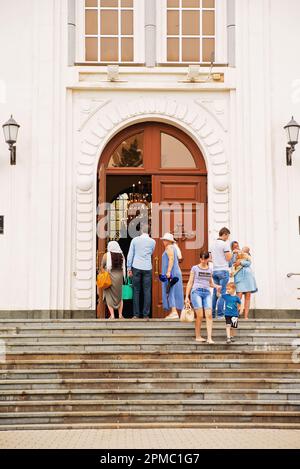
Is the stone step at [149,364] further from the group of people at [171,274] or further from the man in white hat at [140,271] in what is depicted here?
the man in white hat at [140,271]

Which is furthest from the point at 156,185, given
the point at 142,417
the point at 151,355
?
the point at 142,417

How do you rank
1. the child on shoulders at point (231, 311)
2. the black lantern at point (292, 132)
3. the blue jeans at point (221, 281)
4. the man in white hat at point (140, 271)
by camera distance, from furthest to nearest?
the black lantern at point (292, 132), the man in white hat at point (140, 271), the blue jeans at point (221, 281), the child on shoulders at point (231, 311)

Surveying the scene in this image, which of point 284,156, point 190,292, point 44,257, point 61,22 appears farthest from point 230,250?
point 61,22

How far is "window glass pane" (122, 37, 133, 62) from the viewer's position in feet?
53.8

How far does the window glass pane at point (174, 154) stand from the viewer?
16.5m

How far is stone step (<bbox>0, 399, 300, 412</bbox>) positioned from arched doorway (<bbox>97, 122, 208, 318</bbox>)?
16.6ft

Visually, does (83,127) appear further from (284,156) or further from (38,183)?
(284,156)

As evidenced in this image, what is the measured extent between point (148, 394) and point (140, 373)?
0.55 m

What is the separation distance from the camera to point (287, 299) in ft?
50.6

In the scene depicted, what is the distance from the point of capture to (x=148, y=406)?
1091 cm

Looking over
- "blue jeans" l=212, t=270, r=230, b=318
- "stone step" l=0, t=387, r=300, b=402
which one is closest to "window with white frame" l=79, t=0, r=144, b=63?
"blue jeans" l=212, t=270, r=230, b=318

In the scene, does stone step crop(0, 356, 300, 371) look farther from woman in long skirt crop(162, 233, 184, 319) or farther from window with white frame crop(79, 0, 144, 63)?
window with white frame crop(79, 0, 144, 63)

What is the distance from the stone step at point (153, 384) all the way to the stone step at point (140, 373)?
0.18 meters

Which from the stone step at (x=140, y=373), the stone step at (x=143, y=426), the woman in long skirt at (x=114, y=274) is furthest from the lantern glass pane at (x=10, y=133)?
the stone step at (x=143, y=426)
